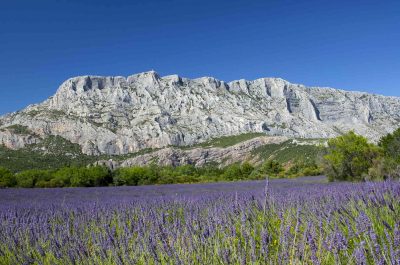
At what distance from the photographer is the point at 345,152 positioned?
23984 millimetres

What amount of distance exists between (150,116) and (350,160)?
142 meters

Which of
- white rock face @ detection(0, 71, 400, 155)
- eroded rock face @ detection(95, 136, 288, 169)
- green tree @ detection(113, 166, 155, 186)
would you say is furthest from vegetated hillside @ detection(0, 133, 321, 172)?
green tree @ detection(113, 166, 155, 186)

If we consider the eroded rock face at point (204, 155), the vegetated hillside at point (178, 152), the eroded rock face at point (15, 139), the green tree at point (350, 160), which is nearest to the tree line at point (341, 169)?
the green tree at point (350, 160)

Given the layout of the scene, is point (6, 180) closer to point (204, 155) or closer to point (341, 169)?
point (341, 169)

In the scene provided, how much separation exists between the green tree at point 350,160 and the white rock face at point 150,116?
415 feet

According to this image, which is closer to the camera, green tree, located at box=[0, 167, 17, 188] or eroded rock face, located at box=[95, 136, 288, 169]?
green tree, located at box=[0, 167, 17, 188]

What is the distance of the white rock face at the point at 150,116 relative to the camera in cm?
14775

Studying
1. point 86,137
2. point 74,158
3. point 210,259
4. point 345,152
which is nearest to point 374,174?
point 345,152

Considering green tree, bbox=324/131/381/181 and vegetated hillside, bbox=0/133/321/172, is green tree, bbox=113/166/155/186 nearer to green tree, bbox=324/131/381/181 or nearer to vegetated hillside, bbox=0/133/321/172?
green tree, bbox=324/131/381/181

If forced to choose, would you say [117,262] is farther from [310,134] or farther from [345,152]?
[310,134]

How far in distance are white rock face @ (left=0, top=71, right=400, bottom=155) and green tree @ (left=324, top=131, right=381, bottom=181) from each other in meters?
127

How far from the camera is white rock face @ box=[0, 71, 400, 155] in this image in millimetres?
147750

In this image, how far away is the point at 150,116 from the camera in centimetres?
16150

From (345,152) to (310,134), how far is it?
532ft
